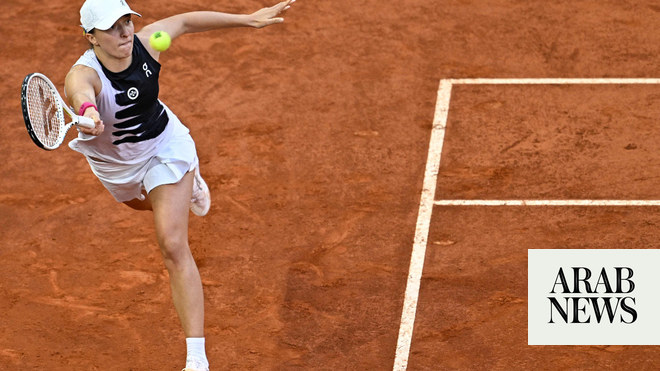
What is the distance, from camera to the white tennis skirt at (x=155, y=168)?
6.93 m

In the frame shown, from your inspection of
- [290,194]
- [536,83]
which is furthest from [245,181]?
[536,83]

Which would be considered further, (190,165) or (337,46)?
(337,46)

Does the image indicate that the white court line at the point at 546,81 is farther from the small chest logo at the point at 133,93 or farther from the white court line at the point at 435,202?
the small chest logo at the point at 133,93

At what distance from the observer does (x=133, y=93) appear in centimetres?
676

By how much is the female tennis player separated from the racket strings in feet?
0.48

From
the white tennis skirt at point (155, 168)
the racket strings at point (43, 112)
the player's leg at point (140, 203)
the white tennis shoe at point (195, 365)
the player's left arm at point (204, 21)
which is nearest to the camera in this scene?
the racket strings at point (43, 112)

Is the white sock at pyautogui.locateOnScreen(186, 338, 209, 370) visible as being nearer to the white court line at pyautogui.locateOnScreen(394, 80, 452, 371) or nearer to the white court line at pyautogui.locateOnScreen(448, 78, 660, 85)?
the white court line at pyautogui.locateOnScreen(394, 80, 452, 371)

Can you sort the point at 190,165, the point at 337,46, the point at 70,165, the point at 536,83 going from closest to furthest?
the point at 190,165
the point at 70,165
the point at 536,83
the point at 337,46

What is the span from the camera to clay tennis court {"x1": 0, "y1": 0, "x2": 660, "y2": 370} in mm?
7660

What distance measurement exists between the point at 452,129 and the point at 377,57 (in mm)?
1529

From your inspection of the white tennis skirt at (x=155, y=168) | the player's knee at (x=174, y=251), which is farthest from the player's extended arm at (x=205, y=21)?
the player's knee at (x=174, y=251)

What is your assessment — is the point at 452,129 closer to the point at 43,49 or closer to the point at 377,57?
the point at 377,57

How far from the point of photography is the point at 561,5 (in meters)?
11.8

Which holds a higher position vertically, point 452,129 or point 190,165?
point 190,165
